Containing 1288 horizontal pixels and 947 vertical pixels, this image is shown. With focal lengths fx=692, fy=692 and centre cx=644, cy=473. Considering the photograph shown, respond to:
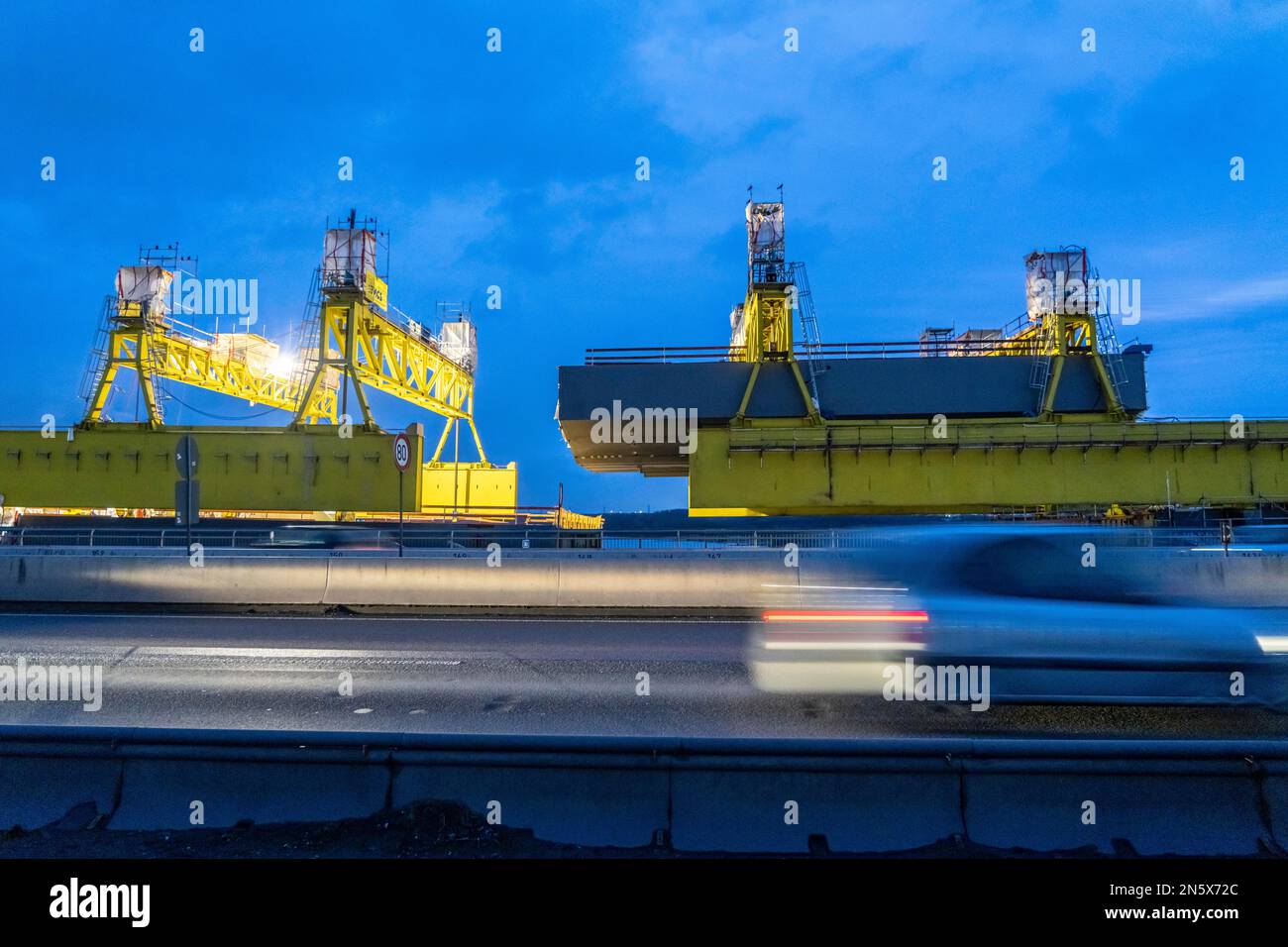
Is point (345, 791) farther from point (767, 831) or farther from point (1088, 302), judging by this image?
point (1088, 302)

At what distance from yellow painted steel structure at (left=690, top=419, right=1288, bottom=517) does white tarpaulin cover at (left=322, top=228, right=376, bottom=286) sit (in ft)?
45.6

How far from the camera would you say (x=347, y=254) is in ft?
82.1

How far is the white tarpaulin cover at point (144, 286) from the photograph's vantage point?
82.5ft

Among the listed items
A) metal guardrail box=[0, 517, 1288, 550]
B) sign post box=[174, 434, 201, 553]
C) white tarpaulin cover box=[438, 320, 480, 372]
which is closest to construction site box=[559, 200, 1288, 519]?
metal guardrail box=[0, 517, 1288, 550]

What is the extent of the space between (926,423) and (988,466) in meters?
2.52

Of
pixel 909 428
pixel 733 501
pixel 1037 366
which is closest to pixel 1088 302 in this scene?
pixel 1037 366

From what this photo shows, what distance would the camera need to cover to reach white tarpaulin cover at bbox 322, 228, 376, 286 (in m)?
24.8

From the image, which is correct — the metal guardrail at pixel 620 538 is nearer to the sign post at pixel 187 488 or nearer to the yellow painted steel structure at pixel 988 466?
the yellow painted steel structure at pixel 988 466

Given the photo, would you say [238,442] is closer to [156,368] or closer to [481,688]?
[156,368]

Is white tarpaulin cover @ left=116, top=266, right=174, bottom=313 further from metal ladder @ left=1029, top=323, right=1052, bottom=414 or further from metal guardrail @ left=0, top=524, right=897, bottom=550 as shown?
metal ladder @ left=1029, top=323, right=1052, bottom=414

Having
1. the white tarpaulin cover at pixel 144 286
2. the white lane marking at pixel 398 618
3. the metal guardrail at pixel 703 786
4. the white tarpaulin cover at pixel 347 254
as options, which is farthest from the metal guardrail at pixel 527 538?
the white tarpaulin cover at pixel 347 254

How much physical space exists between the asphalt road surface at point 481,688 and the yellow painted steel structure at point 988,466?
1169cm

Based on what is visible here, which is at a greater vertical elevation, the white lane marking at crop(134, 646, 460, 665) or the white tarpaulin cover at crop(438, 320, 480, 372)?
the white tarpaulin cover at crop(438, 320, 480, 372)

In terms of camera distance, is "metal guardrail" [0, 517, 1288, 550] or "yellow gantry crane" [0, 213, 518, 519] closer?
"metal guardrail" [0, 517, 1288, 550]
